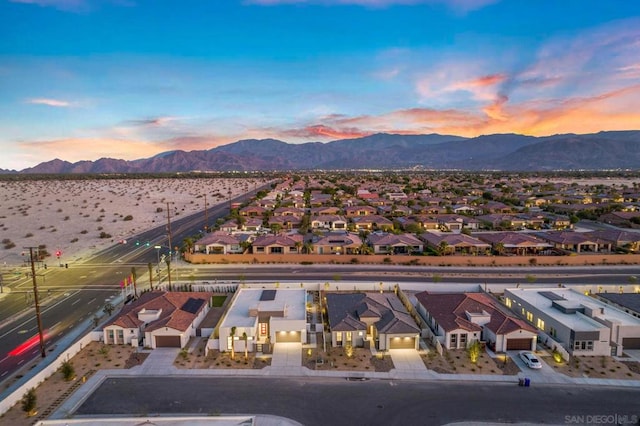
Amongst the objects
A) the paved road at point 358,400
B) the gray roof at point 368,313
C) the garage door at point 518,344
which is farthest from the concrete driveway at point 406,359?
the garage door at point 518,344

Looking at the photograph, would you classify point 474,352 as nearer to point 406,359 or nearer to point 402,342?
point 406,359

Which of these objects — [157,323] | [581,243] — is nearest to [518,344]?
[157,323]

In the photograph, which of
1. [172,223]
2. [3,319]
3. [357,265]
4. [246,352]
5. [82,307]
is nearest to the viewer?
[246,352]

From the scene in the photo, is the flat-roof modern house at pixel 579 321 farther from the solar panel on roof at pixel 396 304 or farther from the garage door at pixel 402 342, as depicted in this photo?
the solar panel on roof at pixel 396 304

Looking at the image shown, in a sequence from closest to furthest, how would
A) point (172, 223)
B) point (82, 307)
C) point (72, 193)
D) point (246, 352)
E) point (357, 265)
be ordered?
1. point (246, 352)
2. point (82, 307)
3. point (357, 265)
4. point (172, 223)
5. point (72, 193)

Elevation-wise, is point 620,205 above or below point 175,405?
above

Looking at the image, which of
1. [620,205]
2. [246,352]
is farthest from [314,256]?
[620,205]

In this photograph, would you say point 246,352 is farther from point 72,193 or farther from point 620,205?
point 72,193
